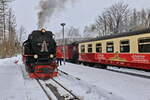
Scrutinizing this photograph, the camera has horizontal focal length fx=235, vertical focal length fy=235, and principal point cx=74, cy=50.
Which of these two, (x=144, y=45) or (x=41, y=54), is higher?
(x=144, y=45)

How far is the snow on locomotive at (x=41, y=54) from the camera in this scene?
50.2ft

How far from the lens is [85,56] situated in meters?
26.1

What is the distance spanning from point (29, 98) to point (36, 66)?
6.40 meters

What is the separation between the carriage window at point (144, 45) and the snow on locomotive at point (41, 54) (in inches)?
230

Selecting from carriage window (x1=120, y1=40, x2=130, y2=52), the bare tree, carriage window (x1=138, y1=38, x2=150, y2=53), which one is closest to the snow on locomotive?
carriage window (x1=120, y1=40, x2=130, y2=52)

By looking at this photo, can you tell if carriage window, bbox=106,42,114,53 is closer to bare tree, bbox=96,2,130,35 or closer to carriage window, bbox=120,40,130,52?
carriage window, bbox=120,40,130,52

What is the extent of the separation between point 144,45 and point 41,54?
22.8ft

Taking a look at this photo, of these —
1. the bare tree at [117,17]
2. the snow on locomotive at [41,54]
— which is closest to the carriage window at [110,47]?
the snow on locomotive at [41,54]

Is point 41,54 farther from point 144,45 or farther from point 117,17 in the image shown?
point 117,17

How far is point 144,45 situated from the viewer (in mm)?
15328

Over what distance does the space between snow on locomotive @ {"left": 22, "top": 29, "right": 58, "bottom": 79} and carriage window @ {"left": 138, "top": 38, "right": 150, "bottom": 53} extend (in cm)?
583

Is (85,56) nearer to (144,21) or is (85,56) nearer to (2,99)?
(2,99)

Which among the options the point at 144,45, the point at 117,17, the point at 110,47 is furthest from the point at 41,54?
the point at 117,17

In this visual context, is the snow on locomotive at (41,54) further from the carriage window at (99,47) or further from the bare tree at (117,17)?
the bare tree at (117,17)
